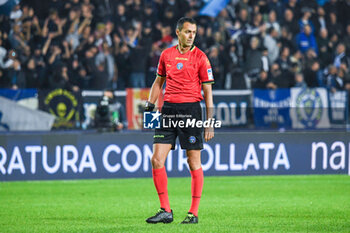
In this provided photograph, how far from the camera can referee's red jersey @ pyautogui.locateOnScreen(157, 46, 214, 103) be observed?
25.1ft

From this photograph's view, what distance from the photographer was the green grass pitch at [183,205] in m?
7.59

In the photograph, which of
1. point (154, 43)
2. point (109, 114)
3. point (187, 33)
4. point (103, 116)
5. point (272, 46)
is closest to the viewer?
point (187, 33)

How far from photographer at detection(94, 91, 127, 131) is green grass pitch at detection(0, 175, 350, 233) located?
126cm

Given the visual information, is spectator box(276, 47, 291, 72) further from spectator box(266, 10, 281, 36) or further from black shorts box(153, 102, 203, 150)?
black shorts box(153, 102, 203, 150)

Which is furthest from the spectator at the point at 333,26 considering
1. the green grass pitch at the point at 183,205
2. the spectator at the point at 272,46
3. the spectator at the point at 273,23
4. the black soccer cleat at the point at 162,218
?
the black soccer cleat at the point at 162,218

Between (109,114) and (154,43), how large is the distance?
4.37m

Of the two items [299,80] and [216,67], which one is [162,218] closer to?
[216,67]

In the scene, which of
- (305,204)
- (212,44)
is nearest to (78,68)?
(212,44)

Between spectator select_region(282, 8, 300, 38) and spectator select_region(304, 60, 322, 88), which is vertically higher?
spectator select_region(282, 8, 300, 38)

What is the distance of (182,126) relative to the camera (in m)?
7.64

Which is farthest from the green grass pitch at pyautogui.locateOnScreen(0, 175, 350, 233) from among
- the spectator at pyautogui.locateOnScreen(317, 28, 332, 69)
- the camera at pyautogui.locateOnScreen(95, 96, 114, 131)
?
the spectator at pyautogui.locateOnScreen(317, 28, 332, 69)

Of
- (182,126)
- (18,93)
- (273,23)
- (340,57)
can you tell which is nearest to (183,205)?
(182,126)

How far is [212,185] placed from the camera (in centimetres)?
1289

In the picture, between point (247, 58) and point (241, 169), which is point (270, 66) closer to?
point (247, 58)
